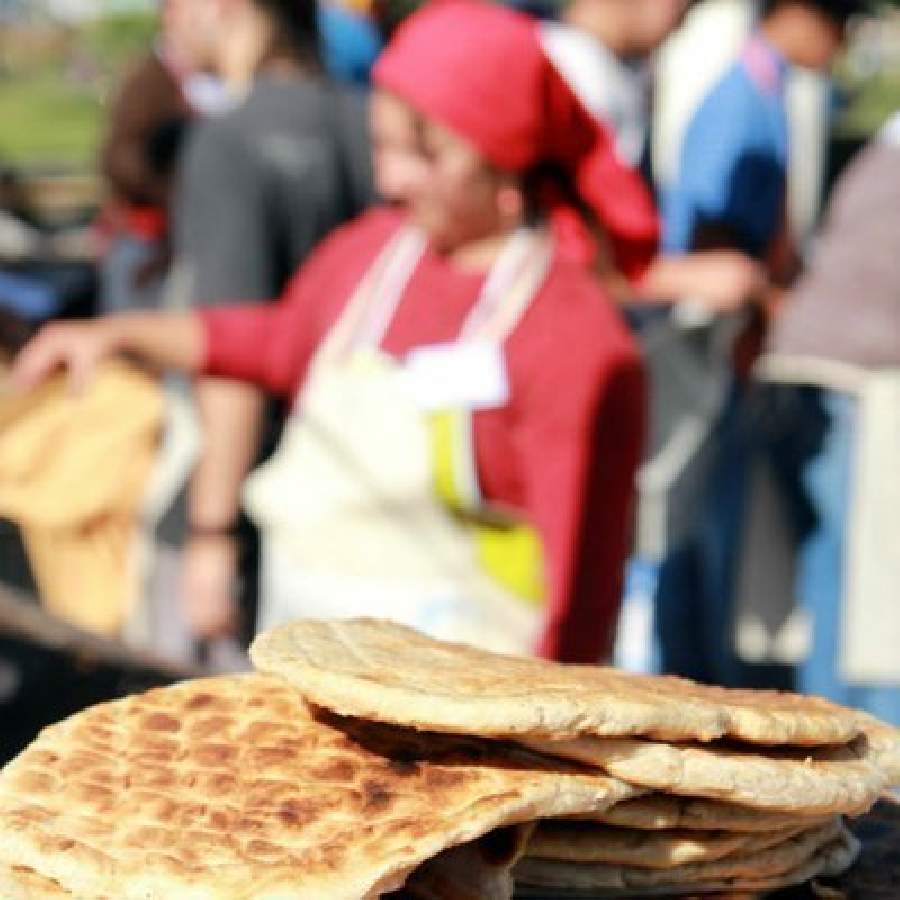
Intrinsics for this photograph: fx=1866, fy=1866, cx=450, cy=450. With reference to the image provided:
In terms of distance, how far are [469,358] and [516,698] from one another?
1.43 m

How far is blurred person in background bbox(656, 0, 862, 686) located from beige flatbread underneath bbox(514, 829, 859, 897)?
3025 mm

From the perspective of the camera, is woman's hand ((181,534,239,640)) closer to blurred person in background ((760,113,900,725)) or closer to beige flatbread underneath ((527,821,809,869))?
blurred person in background ((760,113,900,725))

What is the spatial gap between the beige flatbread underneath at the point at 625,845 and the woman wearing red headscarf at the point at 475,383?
1219 mm

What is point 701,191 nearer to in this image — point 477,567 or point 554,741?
point 477,567

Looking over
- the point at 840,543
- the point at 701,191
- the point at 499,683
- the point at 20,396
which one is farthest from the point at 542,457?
the point at 701,191

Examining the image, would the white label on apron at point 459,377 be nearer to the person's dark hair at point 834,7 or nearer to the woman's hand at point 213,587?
the woman's hand at point 213,587

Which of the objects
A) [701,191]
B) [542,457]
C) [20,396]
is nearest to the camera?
[542,457]

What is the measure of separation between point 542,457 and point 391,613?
1.36 feet

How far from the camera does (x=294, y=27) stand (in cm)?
462

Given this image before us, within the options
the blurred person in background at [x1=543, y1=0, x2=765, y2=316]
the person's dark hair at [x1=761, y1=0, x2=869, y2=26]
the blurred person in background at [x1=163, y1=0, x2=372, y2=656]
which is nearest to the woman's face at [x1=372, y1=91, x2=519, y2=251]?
the blurred person in background at [x1=163, y1=0, x2=372, y2=656]

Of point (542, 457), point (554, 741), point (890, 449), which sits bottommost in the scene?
point (890, 449)

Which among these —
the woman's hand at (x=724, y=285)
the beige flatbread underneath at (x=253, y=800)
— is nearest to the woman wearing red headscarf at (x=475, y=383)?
the beige flatbread underneath at (x=253, y=800)

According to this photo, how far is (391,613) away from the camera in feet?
10.9

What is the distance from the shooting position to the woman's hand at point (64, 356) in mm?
3430
